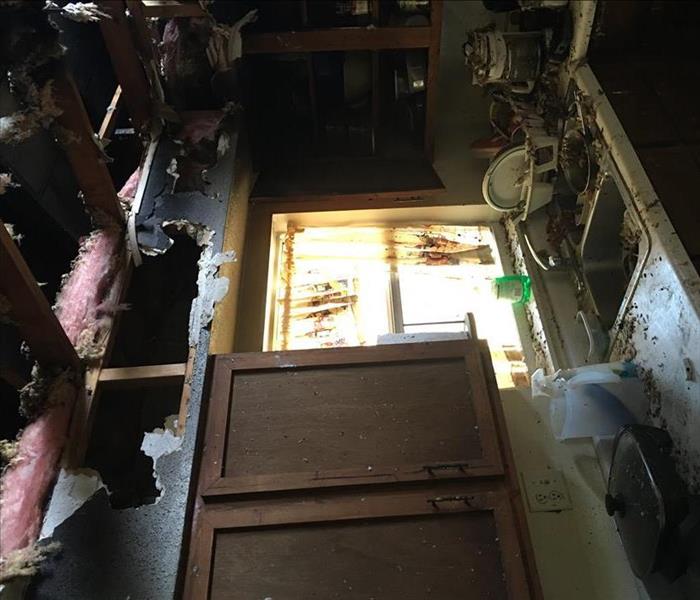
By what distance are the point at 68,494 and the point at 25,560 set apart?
0.58 feet

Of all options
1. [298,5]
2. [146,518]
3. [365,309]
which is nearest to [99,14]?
[298,5]

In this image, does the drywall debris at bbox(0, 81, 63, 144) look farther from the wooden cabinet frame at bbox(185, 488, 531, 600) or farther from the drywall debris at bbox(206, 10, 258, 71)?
the wooden cabinet frame at bbox(185, 488, 531, 600)

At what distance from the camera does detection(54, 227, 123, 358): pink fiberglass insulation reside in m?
1.88

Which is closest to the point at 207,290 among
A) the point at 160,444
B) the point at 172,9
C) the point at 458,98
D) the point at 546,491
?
the point at 160,444

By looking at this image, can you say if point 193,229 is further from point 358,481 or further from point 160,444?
point 358,481

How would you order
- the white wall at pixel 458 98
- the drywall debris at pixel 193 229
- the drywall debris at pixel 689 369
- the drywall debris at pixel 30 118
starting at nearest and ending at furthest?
the drywall debris at pixel 689 369 → the drywall debris at pixel 30 118 → the drywall debris at pixel 193 229 → the white wall at pixel 458 98

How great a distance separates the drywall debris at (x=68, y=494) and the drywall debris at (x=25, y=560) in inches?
1.5

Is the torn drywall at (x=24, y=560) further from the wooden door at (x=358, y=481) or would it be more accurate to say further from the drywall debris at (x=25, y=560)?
the wooden door at (x=358, y=481)

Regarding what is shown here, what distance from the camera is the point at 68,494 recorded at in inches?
61.5

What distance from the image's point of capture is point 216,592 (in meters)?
1.45

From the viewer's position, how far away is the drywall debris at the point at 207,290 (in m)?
1.91

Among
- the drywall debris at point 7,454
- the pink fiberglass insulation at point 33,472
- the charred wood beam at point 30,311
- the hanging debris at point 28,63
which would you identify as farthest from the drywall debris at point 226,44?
the drywall debris at point 7,454

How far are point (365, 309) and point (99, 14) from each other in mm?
1403

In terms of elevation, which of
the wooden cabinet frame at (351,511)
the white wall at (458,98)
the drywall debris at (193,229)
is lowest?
the wooden cabinet frame at (351,511)
